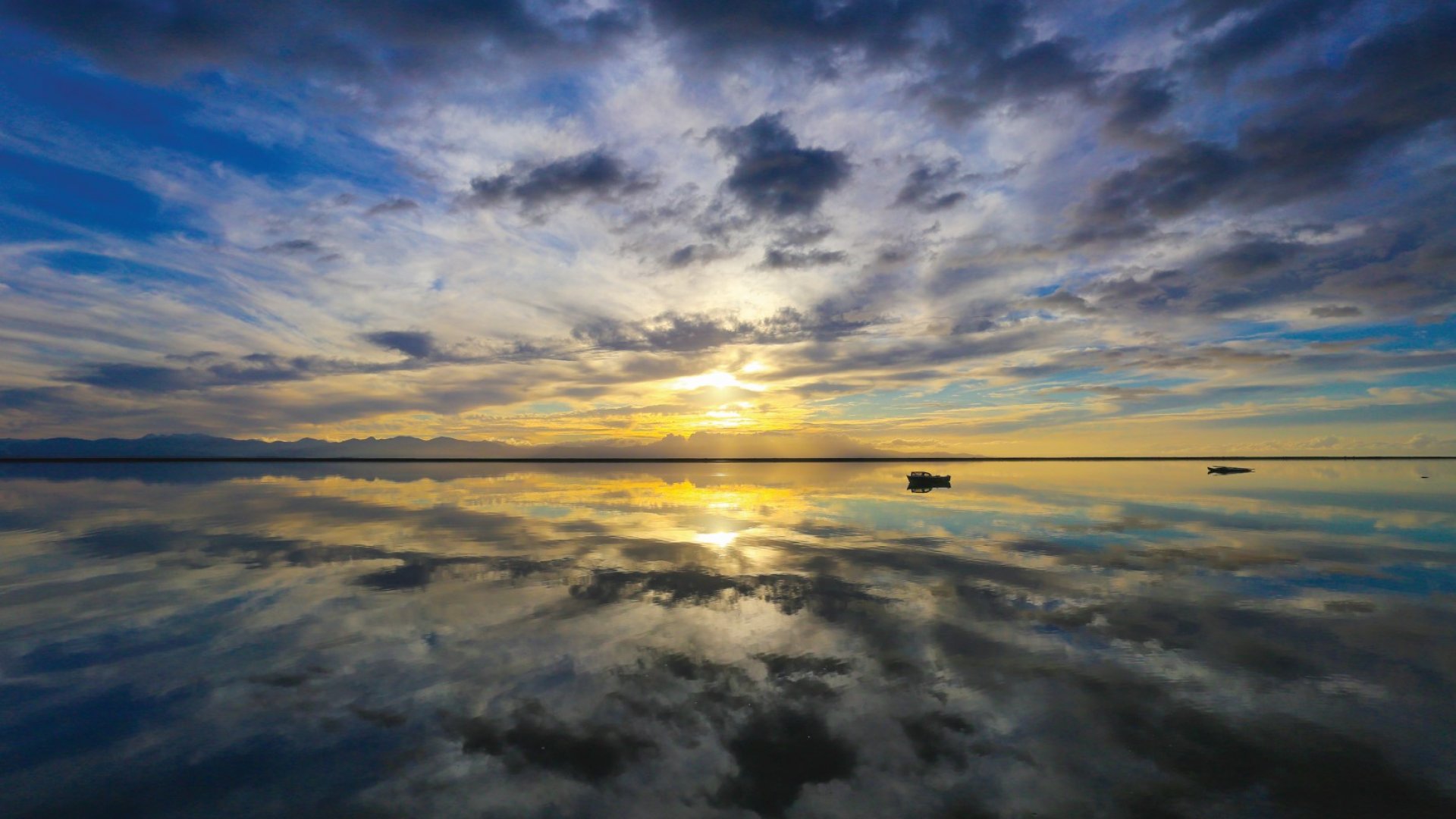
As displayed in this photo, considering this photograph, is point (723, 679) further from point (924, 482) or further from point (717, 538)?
point (924, 482)

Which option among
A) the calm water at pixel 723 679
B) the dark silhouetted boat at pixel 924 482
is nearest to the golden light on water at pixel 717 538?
the calm water at pixel 723 679

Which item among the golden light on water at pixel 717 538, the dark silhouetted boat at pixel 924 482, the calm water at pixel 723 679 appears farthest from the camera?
the dark silhouetted boat at pixel 924 482

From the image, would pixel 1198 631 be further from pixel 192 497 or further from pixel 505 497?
pixel 192 497

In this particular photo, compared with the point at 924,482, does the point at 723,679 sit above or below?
below

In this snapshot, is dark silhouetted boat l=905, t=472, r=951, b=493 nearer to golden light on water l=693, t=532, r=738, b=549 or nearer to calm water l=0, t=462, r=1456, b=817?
golden light on water l=693, t=532, r=738, b=549

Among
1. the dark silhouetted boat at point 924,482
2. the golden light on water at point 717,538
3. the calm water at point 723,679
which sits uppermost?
the dark silhouetted boat at point 924,482

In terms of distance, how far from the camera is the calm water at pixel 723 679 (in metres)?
9.59

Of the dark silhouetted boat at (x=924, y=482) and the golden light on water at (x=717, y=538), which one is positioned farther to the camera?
the dark silhouetted boat at (x=924, y=482)

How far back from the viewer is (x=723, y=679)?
1379 cm

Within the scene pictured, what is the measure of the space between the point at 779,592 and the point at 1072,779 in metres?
12.7

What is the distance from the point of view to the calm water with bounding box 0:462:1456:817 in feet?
31.5

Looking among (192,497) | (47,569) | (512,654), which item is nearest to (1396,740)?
(512,654)

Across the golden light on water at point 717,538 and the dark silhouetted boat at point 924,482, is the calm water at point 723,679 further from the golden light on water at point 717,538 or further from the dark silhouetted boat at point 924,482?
the dark silhouetted boat at point 924,482

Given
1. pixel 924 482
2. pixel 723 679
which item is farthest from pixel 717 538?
pixel 924 482
